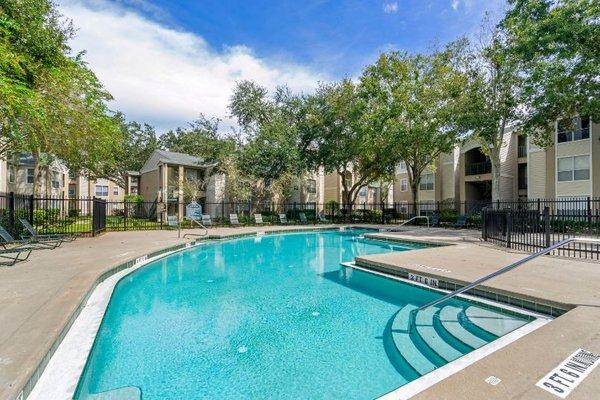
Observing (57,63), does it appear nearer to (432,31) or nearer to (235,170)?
(235,170)

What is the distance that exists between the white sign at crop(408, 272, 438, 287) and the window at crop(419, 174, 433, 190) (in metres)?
26.4

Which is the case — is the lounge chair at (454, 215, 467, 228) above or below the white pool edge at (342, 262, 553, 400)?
above

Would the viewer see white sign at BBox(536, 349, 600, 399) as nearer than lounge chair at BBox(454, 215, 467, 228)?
Yes

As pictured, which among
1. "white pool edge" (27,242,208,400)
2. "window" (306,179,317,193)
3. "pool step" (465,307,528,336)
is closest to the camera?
"white pool edge" (27,242,208,400)

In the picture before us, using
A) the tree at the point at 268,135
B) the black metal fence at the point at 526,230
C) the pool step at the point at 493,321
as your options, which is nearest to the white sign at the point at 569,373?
the pool step at the point at 493,321

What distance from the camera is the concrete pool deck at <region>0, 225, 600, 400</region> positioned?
2510mm

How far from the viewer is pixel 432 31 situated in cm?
2047

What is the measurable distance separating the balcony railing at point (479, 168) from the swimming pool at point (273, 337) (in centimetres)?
2434

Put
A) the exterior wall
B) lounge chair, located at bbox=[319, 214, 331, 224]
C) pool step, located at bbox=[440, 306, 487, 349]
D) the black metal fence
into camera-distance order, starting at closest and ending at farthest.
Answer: pool step, located at bbox=[440, 306, 487, 349] < the black metal fence < lounge chair, located at bbox=[319, 214, 331, 224] < the exterior wall

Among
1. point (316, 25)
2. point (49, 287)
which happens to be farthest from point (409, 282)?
point (316, 25)

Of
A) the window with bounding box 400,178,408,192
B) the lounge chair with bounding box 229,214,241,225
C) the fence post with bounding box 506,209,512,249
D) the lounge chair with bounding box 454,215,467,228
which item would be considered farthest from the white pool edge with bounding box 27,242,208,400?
the window with bounding box 400,178,408,192

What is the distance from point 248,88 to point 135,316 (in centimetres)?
2543

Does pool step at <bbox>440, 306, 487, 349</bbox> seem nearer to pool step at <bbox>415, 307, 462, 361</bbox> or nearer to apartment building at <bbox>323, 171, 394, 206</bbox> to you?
pool step at <bbox>415, 307, 462, 361</bbox>

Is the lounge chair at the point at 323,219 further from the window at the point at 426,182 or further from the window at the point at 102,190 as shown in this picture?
the window at the point at 102,190
